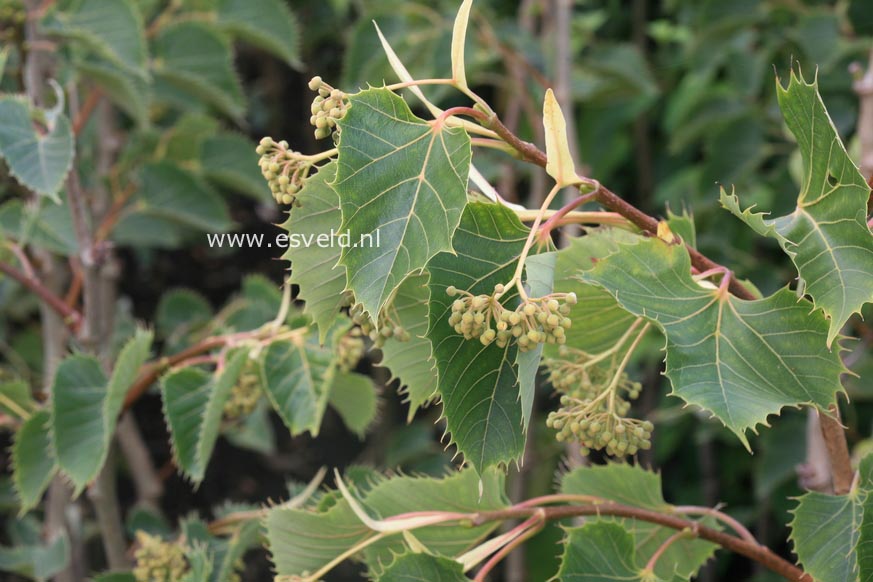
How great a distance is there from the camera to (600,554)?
0.85 meters

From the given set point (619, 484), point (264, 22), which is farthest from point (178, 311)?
point (619, 484)

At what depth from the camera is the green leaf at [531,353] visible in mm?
695

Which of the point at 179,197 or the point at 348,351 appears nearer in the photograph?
the point at 348,351

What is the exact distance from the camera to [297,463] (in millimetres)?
2680

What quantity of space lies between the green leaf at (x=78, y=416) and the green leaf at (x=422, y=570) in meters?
0.55

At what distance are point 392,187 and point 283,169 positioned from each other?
115mm

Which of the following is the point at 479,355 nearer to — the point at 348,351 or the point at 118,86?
the point at 348,351

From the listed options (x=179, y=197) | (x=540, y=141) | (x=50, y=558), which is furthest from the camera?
(x=540, y=141)

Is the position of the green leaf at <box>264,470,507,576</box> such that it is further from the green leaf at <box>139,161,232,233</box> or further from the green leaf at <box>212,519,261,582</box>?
the green leaf at <box>139,161,232,233</box>

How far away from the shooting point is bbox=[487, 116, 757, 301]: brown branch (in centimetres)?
75

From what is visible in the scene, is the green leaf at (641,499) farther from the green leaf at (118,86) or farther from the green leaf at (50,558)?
the green leaf at (118,86)

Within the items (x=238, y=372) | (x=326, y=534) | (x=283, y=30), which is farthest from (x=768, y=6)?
(x=326, y=534)

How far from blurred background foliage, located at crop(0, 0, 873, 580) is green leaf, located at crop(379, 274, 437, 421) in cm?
76

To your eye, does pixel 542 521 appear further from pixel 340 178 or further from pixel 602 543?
pixel 340 178
